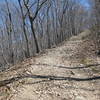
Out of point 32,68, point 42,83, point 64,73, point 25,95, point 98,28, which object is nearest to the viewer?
point 25,95

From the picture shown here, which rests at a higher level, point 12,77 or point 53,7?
point 53,7

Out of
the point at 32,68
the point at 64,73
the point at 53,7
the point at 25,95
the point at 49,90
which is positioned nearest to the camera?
the point at 25,95

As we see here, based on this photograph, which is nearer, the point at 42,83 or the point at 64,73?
the point at 42,83

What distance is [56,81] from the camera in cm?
964

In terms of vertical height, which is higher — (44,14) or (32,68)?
(44,14)

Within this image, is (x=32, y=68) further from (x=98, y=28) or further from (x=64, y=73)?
(x=98, y=28)

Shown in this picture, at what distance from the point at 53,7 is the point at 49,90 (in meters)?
38.2

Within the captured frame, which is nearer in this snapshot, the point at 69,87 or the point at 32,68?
the point at 69,87

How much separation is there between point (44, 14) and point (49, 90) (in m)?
34.9

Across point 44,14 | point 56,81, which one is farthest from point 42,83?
point 44,14

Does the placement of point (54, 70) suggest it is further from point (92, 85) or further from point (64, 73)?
point (92, 85)

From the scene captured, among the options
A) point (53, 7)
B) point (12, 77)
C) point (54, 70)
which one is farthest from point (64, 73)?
point (53, 7)

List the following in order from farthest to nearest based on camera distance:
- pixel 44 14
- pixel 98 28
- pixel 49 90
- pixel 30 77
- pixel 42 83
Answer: pixel 44 14 < pixel 98 28 < pixel 30 77 < pixel 42 83 < pixel 49 90

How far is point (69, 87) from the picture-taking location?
8.84 meters
